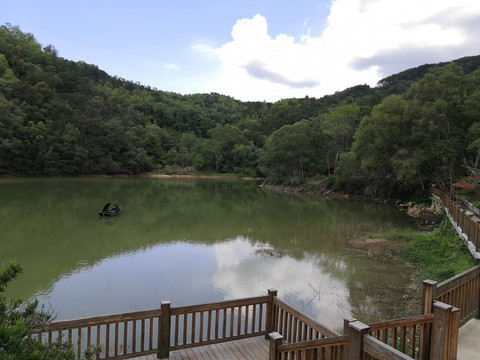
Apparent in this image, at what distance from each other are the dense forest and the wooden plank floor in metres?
19.1

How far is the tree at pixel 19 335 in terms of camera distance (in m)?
1.75

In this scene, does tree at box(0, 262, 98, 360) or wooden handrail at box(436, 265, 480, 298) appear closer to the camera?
tree at box(0, 262, 98, 360)

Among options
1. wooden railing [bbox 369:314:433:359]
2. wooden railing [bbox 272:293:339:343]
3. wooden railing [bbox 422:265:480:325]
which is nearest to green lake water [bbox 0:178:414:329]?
wooden railing [bbox 422:265:480:325]

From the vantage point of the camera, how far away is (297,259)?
1171 centimetres

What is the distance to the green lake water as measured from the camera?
7.92m

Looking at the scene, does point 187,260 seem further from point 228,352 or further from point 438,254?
point 438,254

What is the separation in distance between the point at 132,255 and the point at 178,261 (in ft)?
6.02

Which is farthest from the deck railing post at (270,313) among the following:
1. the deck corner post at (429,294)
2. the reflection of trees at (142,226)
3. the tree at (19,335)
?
the reflection of trees at (142,226)

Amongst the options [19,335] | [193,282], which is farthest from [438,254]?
[19,335]

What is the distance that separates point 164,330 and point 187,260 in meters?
7.15

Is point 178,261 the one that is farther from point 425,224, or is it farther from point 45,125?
point 45,125

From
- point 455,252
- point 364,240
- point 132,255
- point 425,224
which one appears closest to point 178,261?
point 132,255

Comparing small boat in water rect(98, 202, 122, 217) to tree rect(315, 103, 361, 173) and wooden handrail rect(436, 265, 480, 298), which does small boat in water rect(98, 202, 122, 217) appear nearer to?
wooden handrail rect(436, 265, 480, 298)

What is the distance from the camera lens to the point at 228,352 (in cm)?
449
